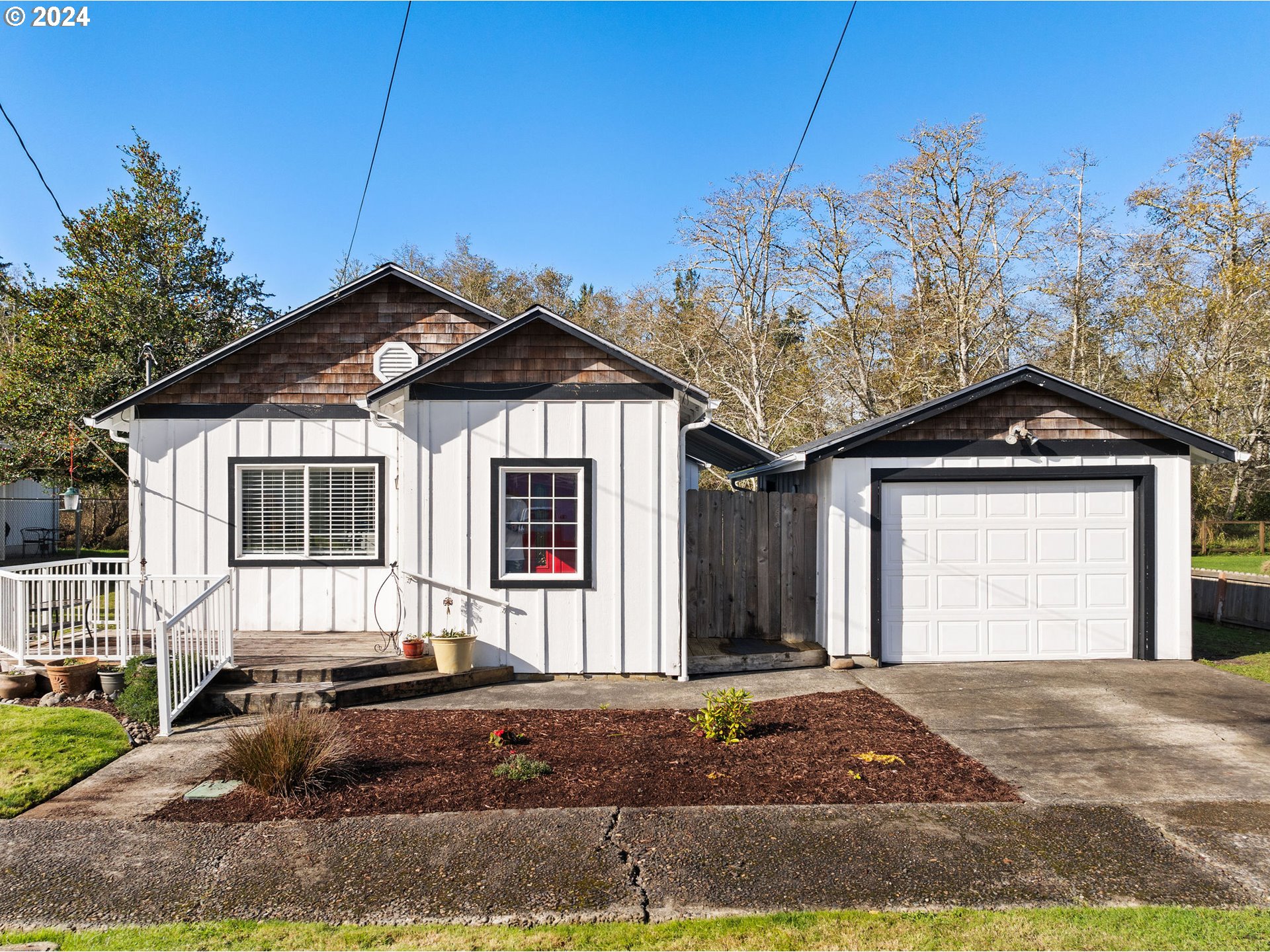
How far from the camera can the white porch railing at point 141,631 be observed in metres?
6.90

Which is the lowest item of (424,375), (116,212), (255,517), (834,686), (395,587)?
(834,686)

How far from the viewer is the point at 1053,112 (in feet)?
34.8

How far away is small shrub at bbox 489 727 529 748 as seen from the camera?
618 cm

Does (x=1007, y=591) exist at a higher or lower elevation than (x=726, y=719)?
higher

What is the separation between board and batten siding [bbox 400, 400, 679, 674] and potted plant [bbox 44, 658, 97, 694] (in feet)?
9.99

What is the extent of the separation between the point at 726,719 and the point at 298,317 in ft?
23.7

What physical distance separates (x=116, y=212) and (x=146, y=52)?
15078 mm

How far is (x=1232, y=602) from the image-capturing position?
12586 mm

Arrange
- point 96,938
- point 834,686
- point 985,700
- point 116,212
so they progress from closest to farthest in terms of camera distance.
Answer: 1. point 96,938
2. point 985,700
3. point 834,686
4. point 116,212

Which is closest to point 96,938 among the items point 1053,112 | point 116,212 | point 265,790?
point 265,790

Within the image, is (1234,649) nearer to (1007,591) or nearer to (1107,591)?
(1107,591)

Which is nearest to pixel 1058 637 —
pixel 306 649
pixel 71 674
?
pixel 306 649

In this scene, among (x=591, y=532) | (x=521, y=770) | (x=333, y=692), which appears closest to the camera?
(x=521, y=770)

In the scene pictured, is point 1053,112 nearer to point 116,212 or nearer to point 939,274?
point 939,274
